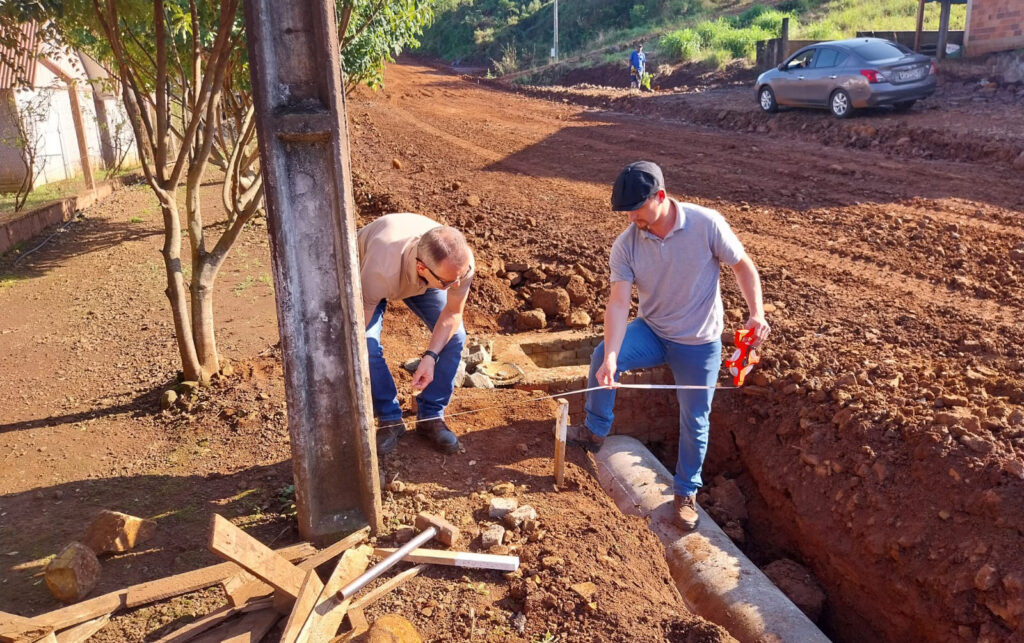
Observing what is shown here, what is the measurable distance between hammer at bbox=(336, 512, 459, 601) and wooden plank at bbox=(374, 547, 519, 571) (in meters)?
0.05

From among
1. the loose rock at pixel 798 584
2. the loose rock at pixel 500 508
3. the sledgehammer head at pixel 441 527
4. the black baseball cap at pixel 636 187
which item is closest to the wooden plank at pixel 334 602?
the sledgehammer head at pixel 441 527

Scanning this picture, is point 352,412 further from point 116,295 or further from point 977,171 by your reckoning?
point 977,171

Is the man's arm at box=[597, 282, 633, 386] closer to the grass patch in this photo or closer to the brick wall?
the grass patch

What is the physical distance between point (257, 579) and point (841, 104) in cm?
1439

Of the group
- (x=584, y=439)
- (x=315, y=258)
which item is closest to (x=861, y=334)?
(x=584, y=439)

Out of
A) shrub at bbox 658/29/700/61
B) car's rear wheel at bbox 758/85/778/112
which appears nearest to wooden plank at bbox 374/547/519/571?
car's rear wheel at bbox 758/85/778/112

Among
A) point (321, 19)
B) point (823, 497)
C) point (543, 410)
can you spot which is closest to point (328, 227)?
point (321, 19)

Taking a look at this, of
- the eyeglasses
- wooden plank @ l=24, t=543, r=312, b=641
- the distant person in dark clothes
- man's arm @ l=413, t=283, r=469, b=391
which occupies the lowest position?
wooden plank @ l=24, t=543, r=312, b=641

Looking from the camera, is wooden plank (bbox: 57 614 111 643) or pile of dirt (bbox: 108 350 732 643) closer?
wooden plank (bbox: 57 614 111 643)

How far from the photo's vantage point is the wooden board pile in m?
3.28

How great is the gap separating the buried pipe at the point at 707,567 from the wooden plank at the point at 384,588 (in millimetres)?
1781

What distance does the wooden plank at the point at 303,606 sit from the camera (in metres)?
3.25

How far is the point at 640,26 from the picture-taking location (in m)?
33.2

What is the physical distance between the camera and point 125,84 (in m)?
5.31
